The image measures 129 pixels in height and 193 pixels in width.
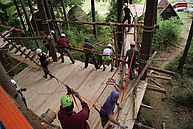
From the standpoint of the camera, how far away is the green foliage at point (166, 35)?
1417 cm

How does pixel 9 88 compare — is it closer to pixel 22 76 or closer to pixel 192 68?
pixel 22 76

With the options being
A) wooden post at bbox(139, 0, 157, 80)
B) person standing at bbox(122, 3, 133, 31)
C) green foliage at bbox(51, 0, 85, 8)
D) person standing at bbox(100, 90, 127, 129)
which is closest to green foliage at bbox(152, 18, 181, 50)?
person standing at bbox(122, 3, 133, 31)

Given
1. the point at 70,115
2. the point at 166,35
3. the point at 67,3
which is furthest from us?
the point at 67,3

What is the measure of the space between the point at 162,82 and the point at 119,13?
17.3 ft

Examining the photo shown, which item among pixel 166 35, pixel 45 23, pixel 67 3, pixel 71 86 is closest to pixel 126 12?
pixel 45 23

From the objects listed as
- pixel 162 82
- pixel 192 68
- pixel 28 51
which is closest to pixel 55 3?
pixel 28 51

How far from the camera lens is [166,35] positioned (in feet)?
47.2

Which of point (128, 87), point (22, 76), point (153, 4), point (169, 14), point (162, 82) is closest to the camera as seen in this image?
point (153, 4)

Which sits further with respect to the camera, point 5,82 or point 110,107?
point 110,107

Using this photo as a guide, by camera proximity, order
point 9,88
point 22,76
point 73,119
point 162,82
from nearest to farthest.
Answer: point 9,88 < point 73,119 < point 22,76 < point 162,82

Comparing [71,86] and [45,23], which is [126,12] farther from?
[71,86]

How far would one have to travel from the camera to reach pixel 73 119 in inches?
145

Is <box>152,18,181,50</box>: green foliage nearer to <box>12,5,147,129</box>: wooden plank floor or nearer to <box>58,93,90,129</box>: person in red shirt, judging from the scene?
<box>12,5,147,129</box>: wooden plank floor

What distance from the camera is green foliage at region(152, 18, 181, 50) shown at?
1417 cm
